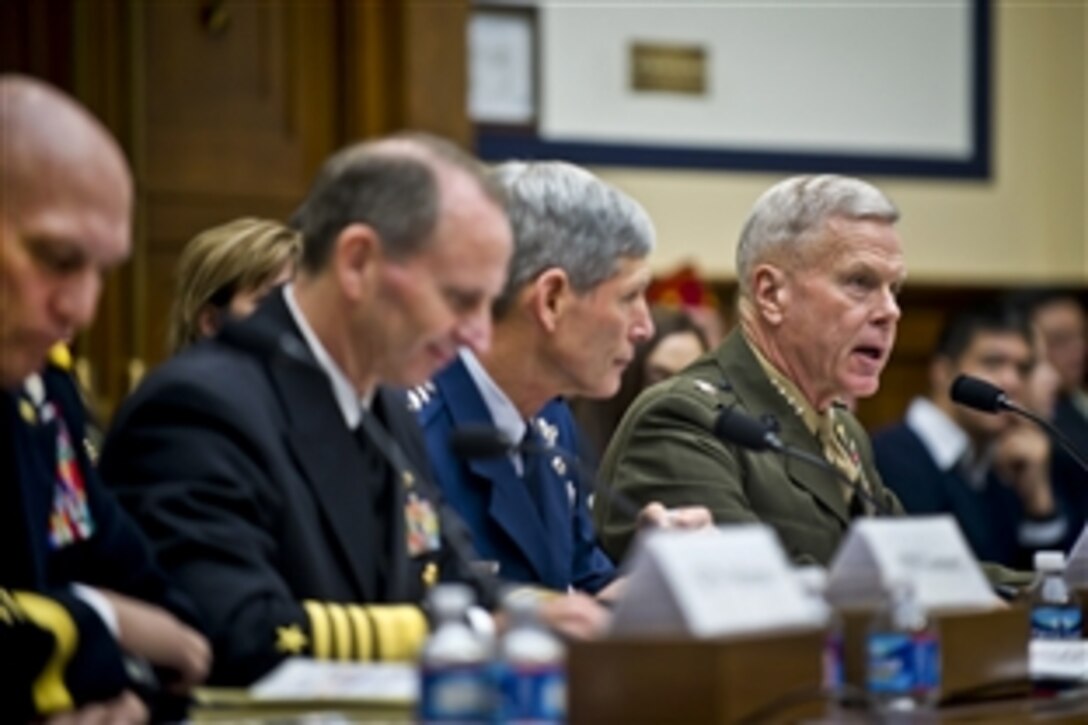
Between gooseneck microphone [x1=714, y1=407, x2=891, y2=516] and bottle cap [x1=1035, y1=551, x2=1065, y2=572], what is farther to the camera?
bottle cap [x1=1035, y1=551, x2=1065, y2=572]

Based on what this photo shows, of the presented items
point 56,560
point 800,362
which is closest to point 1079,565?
point 800,362

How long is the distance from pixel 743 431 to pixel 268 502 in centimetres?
79

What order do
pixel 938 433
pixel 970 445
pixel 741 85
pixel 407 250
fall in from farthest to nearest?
pixel 741 85, pixel 970 445, pixel 938 433, pixel 407 250

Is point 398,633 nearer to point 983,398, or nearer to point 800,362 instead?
point 983,398

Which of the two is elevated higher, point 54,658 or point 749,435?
point 749,435

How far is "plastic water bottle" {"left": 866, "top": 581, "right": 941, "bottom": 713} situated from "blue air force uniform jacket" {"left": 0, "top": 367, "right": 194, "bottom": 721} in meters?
0.82

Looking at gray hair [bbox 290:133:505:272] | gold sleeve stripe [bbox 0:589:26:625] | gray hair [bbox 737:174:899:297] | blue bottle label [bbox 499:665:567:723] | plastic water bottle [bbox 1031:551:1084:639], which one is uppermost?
gray hair [bbox 290:133:505:272]

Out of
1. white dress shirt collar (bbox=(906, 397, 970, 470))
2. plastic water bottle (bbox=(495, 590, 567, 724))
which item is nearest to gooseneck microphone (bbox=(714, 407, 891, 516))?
plastic water bottle (bbox=(495, 590, 567, 724))

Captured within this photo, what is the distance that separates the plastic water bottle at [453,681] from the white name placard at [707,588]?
226mm

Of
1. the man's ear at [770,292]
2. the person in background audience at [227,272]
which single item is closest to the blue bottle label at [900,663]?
the person in background audience at [227,272]

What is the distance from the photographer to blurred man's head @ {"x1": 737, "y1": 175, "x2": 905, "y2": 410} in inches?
171

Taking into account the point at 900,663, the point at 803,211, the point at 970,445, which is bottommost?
the point at 970,445

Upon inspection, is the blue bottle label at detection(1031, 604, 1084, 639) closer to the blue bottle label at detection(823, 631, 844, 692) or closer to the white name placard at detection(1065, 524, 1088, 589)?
the white name placard at detection(1065, 524, 1088, 589)

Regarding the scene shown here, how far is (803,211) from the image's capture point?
4355 mm
